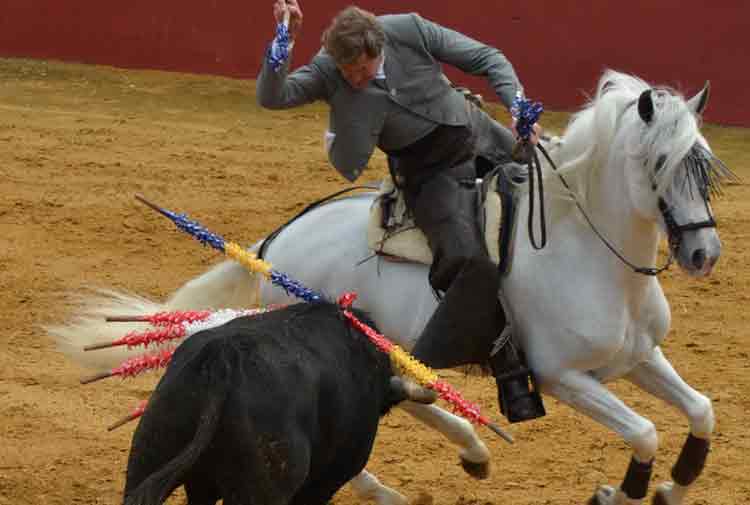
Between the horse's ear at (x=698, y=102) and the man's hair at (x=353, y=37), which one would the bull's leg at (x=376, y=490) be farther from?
the horse's ear at (x=698, y=102)

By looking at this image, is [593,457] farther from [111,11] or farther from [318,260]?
[111,11]

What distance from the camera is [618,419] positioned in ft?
17.7

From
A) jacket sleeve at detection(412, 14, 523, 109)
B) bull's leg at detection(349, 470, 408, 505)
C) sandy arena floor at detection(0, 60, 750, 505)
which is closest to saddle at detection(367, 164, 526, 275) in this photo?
jacket sleeve at detection(412, 14, 523, 109)

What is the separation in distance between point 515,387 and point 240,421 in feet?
5.47

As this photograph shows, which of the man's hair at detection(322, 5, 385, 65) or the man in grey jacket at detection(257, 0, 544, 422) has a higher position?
the man's hair at detection(322, 5, 385, 65)

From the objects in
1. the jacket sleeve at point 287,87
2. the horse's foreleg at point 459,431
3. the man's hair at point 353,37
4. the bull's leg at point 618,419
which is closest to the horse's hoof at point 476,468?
the horse's foreleg at point 459,431

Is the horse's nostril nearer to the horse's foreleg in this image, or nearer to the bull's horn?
the bull's horn

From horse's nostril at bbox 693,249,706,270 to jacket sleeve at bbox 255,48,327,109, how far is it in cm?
160

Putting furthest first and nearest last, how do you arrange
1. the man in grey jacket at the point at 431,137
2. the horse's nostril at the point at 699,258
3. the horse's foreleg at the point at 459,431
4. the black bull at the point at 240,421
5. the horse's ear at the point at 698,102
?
the horse's foreleg at the point at 459,431, the man in grey jacket at the point at 431,137, the horse's ear at the point at 698,102, the horse's nostril at the point at 699,258, the black bull at the point at 240,421

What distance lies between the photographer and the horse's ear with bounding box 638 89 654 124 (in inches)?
204

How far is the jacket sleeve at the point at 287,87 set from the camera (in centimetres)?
541

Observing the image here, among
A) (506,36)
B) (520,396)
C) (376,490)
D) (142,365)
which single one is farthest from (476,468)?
(506,36)

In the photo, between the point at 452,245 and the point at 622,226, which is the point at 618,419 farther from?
the point at 452,245

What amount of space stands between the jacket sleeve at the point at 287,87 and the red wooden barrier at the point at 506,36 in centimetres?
756
